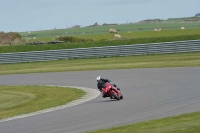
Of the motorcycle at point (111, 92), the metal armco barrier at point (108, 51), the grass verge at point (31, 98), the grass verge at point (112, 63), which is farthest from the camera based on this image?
the metal armco barrier at point (108, 51)

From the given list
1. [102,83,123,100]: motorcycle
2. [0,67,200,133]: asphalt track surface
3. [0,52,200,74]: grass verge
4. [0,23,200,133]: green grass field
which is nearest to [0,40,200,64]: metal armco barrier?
[0,52,200,74]: grass verge

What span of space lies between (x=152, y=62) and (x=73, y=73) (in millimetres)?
5836

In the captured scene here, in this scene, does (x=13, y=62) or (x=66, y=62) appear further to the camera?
(x=13, y=62)

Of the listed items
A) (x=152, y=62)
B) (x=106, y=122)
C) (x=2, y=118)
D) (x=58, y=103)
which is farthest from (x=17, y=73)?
(x=106, y=122)

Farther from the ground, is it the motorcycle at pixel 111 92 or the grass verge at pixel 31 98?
the motorcycle at pixel 111 92

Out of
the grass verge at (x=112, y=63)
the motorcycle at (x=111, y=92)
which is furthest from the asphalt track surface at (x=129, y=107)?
the grass verge at (x=112, y=63)

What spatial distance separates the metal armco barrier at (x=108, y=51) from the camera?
45.1 m

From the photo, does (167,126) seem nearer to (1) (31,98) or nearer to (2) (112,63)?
(1) (31,98)

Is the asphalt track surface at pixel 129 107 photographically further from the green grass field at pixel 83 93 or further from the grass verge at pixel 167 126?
the green grass field at pixel 83 93

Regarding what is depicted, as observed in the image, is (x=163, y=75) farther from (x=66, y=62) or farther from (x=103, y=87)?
(x=66, y=62)

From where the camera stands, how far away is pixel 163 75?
29.5 meters

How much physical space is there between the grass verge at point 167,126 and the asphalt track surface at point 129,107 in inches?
27.0

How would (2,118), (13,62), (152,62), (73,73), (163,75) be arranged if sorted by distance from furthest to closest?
(13,62) < (152,62) < (73,73) < (163,75) < (2,118)

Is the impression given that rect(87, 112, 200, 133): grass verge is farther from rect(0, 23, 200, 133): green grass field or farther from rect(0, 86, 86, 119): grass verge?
rect(0, 86, 86, 119): grass verge
